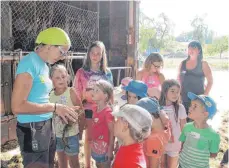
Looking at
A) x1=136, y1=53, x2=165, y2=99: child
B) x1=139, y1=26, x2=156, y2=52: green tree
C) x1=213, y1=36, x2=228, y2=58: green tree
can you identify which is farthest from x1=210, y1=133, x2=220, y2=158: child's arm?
x1=213, y1=36, x2=228, y2=58: green tree

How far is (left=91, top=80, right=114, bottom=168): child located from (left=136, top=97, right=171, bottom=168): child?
36 centimetres

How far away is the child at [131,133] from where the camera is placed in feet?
6.14

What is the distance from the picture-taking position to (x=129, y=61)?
6750 millimetres

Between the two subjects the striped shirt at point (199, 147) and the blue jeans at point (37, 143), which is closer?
the blue jeans at point (37, 143)

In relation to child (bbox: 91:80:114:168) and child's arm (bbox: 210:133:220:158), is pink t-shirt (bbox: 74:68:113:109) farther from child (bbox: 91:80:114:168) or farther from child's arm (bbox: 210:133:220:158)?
child's arm (bbox: 210:133:220:158)

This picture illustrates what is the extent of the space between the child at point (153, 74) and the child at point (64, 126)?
1.10 m

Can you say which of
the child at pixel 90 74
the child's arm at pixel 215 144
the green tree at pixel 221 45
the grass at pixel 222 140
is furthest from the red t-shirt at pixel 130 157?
the green tree at pixel 221 45

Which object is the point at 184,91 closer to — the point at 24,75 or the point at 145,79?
the point at 145,79

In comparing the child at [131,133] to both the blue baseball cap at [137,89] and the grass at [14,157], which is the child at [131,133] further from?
the grass at [14,157]

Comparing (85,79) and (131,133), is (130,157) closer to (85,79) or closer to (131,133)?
(131,133)

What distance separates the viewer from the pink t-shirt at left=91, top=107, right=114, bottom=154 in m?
2.67

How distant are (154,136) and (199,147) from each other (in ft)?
1.38

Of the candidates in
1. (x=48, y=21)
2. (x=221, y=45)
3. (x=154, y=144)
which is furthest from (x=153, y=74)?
(x=221, y=45)

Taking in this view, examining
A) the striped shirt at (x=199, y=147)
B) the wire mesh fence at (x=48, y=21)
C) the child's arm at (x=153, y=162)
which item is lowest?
the child's arm at (x=153, y=162)
